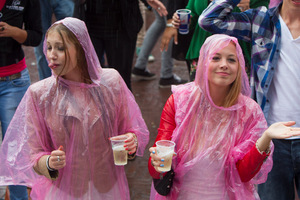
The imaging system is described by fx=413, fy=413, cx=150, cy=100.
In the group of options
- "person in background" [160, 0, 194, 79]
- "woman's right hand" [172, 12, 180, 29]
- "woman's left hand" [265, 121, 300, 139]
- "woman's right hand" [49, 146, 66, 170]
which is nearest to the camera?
"woman's left hand" [265, 121, 300, 139]

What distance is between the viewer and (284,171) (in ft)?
9.07


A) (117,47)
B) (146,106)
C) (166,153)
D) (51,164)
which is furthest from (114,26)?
(166,153)

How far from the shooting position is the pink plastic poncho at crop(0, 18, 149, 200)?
2439 mm

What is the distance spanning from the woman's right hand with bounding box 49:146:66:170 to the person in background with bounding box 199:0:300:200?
1.40 m

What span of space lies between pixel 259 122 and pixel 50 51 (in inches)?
50.1

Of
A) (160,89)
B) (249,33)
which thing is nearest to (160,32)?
(160,89)

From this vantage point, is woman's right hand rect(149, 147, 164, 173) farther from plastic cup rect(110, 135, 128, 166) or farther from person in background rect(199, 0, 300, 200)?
person in background rect(199, 0, 300, 200)

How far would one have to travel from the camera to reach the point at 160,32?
6191mm

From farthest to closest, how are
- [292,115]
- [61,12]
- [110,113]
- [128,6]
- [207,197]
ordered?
1. [61,12]
2. [128,6]
3. [292,115]
4. [110,113]
5. [207,197]

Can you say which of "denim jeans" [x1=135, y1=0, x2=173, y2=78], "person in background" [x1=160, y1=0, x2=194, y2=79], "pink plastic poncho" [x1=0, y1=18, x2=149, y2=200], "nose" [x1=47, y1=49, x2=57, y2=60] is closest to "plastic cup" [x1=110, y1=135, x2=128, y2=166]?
"pink plastic poncho" [x1=0, y1=18, x2=149, y2=200]

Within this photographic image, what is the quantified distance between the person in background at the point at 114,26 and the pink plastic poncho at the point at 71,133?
1.76m

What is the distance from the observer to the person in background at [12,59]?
313 cm

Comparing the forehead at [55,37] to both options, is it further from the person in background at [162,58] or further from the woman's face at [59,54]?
the person in background at [162,58]

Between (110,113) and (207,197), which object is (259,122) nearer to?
(207,197)
